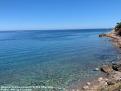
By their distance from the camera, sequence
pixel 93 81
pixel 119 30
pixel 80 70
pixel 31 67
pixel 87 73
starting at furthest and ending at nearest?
pixel 119 30 → pixel 31 67 → pixel 80 70 → pixel 87 73 → pixel 93 81

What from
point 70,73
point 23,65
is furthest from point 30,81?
point 23,65

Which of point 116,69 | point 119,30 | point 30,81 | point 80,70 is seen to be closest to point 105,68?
point 116,69

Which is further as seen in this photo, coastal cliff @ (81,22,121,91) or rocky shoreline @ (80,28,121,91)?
coastal cliff @ (81,22,121,91)

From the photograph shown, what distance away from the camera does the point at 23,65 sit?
106ft

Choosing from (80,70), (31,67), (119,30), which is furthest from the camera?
(119,30)

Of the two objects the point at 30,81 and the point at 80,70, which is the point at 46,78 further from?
the point at 80,70

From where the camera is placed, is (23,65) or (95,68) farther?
(23,65)

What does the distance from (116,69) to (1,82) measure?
14925 mm

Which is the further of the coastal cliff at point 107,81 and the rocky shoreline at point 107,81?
the coastal cliff at point 107,81

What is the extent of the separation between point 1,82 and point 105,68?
13578 millimetres

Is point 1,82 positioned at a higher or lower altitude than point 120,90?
lower

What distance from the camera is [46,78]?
24.5 m

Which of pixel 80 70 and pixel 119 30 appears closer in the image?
pixel 80 70

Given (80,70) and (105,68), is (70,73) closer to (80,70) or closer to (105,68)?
(80,70)
